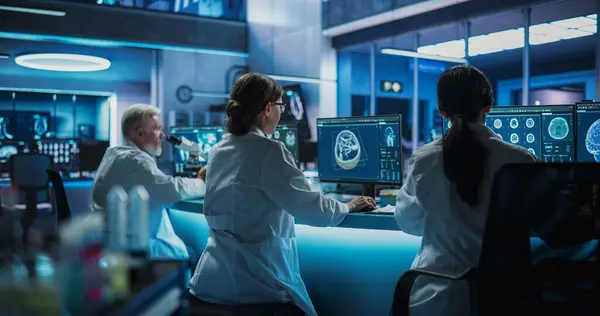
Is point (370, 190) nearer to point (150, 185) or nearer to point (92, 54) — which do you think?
point (150, 185)

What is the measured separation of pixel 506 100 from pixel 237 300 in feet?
28.4

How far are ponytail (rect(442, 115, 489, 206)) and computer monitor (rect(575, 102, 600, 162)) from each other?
1.13 meters

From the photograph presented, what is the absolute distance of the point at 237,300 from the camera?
206 cm

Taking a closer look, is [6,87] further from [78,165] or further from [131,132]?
[131,132]

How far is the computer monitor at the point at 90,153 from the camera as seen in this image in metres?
6.75

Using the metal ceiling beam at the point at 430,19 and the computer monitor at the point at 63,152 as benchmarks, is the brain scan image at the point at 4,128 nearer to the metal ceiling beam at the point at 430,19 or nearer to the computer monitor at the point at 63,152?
the computer monitor at the point at 63,152

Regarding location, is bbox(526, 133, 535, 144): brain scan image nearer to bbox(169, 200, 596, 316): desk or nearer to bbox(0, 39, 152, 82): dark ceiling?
bbox(169, 200, 596, 316): desk

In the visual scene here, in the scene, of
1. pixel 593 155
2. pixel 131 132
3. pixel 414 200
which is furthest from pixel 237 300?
pixel 593 155

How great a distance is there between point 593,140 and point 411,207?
1.20 meters

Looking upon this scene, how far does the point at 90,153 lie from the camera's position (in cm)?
680

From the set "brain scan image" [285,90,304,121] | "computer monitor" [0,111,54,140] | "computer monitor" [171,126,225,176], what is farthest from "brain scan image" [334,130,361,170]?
"computer monitor" [0,111,54,140]

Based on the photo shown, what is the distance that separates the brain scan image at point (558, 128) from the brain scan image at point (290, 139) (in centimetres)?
160

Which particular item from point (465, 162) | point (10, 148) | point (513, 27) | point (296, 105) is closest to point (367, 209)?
point (465, 162)

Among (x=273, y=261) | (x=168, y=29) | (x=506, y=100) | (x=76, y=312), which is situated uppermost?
(x=168, y=29)
